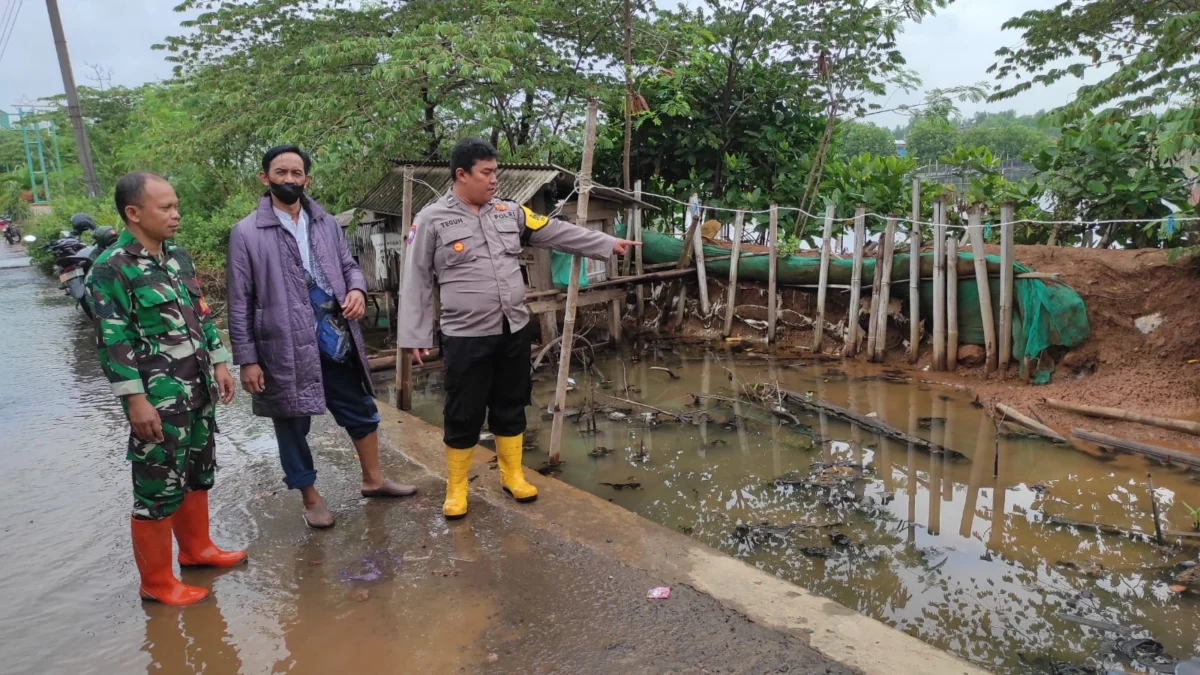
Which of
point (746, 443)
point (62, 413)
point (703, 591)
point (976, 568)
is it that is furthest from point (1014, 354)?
point (62, 413)

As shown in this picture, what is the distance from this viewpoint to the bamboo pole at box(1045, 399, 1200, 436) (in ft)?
19.3

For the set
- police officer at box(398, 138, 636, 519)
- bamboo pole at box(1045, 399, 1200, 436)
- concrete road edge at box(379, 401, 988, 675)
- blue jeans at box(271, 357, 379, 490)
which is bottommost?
bamboo pole at box(1045, 399, 1200, 436)

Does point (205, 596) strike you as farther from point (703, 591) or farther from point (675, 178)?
point (675, 178)

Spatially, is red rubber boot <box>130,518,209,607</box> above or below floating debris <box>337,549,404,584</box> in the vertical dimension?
above

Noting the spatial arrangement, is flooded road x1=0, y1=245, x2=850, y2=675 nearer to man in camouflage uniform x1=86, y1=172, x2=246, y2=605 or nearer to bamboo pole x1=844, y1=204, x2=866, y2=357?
man in camouflage uniform x1=86, y1=172, x2=246, y2=605

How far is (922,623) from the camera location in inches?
147

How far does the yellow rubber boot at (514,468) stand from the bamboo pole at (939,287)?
554 cm

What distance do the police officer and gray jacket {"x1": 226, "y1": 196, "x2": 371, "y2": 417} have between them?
0.49 meters

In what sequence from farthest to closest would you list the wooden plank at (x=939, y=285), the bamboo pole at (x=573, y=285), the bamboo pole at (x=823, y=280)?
the bamboo pole at (x=823, y=280) → the wooden plank at (x=939, y=285) → the bamboo pole at (x=573, y=285)

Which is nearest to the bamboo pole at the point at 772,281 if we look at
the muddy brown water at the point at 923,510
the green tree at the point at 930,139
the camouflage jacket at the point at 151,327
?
the muddy brown water at the point at 923,510

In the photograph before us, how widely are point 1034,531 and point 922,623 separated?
5.11ft

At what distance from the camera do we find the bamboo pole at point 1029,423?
6159 millimetres

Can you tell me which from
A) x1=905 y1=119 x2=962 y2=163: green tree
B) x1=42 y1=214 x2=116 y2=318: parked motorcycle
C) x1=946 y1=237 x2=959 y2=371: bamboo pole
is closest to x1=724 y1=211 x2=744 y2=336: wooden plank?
A: x1=946 y1=237 x2=959 y2=371: bamboo pole

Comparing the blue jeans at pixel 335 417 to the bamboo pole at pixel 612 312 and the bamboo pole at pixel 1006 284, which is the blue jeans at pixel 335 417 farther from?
the bamboo pole at pixel 612 312
